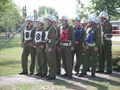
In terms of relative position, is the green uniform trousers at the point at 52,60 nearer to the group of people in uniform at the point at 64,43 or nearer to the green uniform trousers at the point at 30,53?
the group of people in uniform at the point at 64,43

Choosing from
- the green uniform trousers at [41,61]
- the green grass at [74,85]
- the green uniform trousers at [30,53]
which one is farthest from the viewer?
the green uniform trousers at [30,53]

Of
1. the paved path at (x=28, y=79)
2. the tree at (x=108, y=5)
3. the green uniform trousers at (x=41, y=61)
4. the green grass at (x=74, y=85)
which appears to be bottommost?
the green grass at (x=74, y=85)

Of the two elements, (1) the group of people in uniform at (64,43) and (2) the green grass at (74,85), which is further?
(1) the group of people in uniform at (64,43)

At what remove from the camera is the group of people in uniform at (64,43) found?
404 inches

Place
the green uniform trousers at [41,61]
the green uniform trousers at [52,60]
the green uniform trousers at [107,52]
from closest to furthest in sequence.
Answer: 1. the green uniform trousers at [52,60]
2. the green uniform trousers at [41,61]
3. the green uniform trousers at [107,52]

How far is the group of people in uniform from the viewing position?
404 inches

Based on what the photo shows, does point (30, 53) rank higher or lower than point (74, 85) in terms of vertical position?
higher

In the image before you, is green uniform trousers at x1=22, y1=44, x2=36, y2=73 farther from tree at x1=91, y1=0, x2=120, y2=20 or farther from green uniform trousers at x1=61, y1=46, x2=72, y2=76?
tree at x1=91, y1=0, x2=120, y2=20

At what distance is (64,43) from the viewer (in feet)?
34.2

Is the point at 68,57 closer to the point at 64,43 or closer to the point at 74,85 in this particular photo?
the point at 64,43

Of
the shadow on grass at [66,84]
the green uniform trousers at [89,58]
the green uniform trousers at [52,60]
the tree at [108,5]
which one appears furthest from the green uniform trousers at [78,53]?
the tree at [108,5]

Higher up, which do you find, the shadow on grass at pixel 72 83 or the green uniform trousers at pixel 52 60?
the green uniform trousers at pixel 52 60

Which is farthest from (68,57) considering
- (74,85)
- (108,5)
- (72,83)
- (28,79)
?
(108,5)

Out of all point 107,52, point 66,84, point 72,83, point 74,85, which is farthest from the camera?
point 107,52
